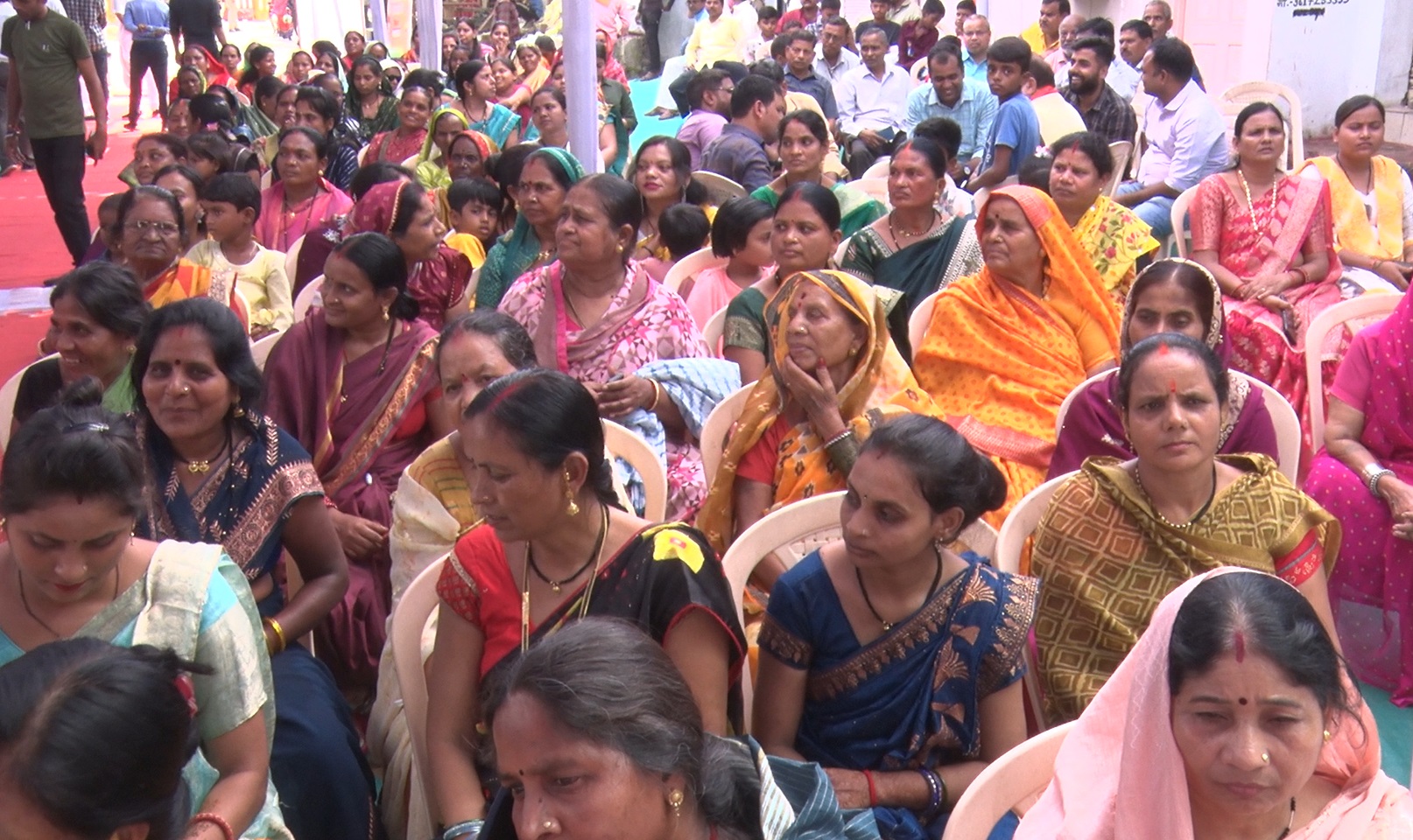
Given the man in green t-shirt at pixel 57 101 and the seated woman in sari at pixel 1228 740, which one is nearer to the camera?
the seated woman in sari at pixel 1228 740

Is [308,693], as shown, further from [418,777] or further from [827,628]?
[827,628]

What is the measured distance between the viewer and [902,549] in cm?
204

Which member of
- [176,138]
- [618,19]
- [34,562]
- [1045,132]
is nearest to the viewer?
[34,562]

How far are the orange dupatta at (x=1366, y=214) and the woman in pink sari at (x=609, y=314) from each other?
3.01 meters

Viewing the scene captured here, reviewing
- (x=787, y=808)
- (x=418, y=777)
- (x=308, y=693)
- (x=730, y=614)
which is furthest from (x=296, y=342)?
(x=787, y=808)

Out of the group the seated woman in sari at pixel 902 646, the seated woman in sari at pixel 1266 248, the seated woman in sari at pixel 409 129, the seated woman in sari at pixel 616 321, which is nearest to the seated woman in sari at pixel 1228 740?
the seated woman in sari at pixel 902 646

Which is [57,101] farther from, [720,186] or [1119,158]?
[1119,158]

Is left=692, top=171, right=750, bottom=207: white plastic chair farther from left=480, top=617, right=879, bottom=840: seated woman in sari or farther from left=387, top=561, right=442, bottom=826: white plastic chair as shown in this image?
left=480, top=617, right=879, bottom=840: seated woman in sari

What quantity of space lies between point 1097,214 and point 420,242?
8.04ft

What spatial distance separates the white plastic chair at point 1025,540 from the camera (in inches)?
93.2

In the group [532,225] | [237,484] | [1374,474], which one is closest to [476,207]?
[532,225]

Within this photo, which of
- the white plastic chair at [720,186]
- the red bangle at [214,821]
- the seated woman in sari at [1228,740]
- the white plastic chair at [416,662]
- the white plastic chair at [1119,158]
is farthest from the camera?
the white plastic chair at [1119,158]

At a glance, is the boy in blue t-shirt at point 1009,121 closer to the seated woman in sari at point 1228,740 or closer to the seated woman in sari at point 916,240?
the seated woman in sari at point 916,240

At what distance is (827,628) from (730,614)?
0.20m
